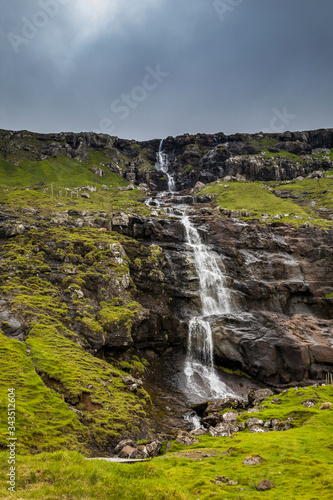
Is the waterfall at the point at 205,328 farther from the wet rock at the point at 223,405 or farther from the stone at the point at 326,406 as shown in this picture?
the stone at the point at 326,406

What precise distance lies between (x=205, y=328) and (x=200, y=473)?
115 ft

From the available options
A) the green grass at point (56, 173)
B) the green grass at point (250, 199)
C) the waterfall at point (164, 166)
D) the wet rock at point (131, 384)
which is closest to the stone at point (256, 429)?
the wet rock at point (131, 384)

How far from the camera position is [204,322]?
170ft

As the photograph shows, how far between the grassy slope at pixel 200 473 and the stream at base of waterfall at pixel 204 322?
2136 cm

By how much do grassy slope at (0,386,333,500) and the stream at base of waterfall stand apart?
70.1 ft

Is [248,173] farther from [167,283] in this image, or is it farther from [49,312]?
[49,312]

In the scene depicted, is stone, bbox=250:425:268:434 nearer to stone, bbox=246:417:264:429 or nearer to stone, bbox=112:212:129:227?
stone, bbox=246:417:264:429

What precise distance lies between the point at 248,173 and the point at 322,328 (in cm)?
11685

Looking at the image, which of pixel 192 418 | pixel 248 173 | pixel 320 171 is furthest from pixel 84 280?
pixel 320 171

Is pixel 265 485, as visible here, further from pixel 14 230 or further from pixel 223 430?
pixel 14 230

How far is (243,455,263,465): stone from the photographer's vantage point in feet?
56.4

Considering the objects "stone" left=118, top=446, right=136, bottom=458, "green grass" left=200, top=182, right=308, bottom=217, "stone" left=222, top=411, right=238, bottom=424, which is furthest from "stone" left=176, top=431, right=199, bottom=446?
"green grass" left=200, top=182, right=308, bottom=217

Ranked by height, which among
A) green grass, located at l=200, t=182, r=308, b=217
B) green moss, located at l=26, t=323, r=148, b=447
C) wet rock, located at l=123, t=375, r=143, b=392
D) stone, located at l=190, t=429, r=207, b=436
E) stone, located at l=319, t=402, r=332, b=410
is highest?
green grass, located at l=200, t=182, r=308, b=217

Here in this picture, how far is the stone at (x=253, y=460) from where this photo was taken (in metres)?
17.2
